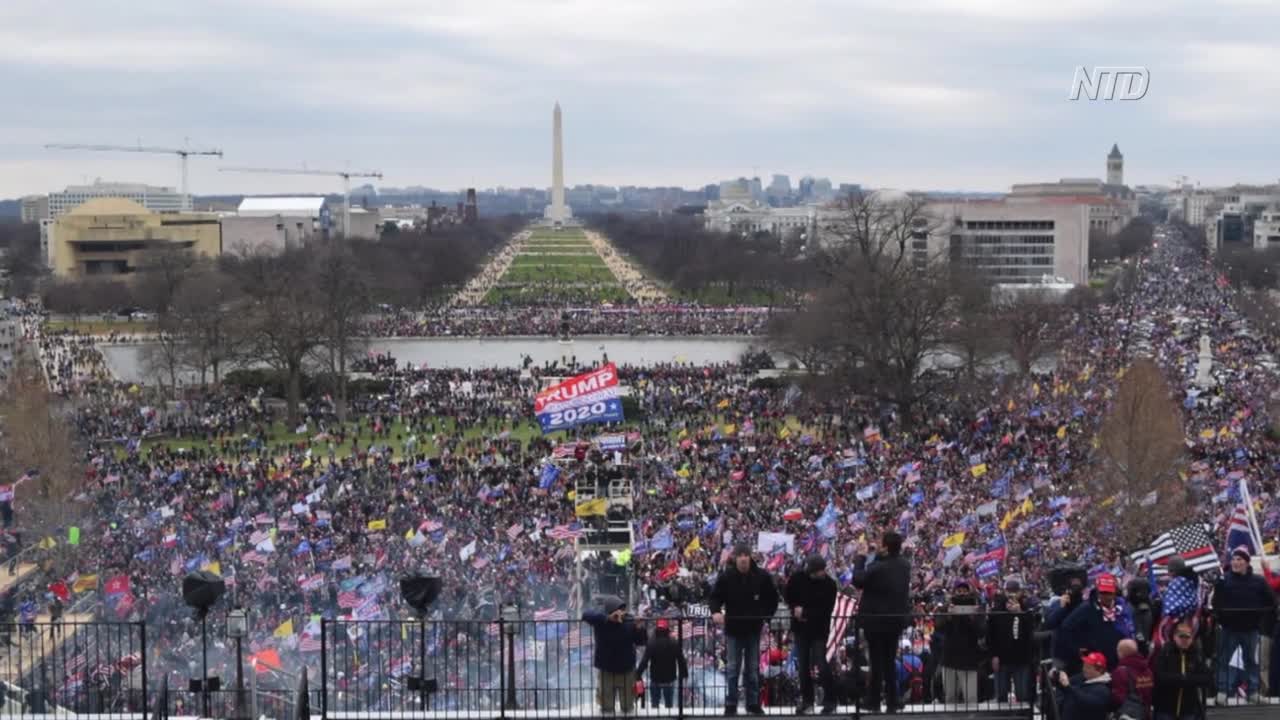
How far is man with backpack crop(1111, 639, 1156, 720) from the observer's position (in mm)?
10383

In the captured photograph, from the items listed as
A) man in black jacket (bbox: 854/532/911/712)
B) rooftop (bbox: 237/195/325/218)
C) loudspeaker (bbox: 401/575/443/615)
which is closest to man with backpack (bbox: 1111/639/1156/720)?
man in black jacket (bbox: 854/532/911/712)

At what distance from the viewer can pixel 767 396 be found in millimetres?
52656

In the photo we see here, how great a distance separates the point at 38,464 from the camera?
34219mm

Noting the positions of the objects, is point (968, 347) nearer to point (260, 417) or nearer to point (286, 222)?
point (260, 417)

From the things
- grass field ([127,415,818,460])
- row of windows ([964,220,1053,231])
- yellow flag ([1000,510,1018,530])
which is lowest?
grass field ([127,415,818,460])

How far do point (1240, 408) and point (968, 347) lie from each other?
1007cm

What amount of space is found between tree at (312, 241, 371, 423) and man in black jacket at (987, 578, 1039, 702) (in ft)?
132

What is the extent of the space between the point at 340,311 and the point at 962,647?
47235 millimetres

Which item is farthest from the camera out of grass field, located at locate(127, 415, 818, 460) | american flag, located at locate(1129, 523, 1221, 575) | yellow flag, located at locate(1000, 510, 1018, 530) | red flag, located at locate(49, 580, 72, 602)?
grass field, located at locate(127, 415, 818, 460)

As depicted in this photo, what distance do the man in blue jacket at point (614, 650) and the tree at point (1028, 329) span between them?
42.8 metres

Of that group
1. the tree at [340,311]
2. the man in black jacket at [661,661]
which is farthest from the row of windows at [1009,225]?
the man in black jacket at [661,661]

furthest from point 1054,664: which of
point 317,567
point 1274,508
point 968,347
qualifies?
point 968,347

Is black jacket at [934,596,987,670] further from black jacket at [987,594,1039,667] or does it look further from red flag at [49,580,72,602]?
red flag at [49,580,72,602]

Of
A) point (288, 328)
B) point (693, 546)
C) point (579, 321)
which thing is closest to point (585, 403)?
point (693, 546)
